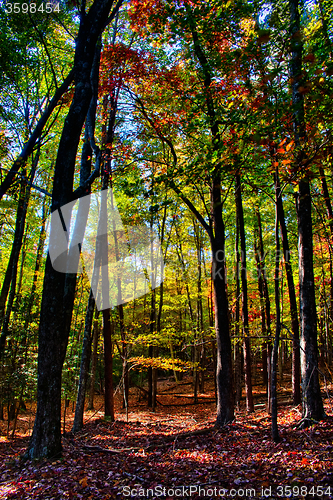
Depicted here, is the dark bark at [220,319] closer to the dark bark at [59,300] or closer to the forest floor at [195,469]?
the forest floor at [195,469]

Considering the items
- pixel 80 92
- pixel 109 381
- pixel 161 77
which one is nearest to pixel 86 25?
pixel 80 92

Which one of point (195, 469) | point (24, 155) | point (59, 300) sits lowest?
point (195, 469)

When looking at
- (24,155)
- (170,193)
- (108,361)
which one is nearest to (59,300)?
(24,155)

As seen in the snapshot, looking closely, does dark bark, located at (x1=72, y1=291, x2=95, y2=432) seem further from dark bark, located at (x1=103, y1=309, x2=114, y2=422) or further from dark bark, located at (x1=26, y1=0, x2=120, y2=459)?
dark bark, located at (x1=26, y1=0, x2=120, y2=459)

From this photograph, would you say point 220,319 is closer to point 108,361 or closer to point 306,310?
point 306,310

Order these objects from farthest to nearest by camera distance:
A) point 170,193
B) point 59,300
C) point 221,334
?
point 170,193 < point 221,334 < point 59,300

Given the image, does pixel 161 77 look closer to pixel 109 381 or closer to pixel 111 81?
pixel 111 81

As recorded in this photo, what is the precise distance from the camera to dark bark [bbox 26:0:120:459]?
440cm

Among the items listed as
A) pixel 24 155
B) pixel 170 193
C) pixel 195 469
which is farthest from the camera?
pixel 170 193

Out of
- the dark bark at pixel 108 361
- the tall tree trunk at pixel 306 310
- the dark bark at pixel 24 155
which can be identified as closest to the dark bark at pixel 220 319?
the tall tree trunk at pixel 306 310

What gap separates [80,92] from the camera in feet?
16.5

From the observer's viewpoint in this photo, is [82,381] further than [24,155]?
Yes

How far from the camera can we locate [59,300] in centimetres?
468

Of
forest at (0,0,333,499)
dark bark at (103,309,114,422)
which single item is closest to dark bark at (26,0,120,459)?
forest at (0,0,333,499)
